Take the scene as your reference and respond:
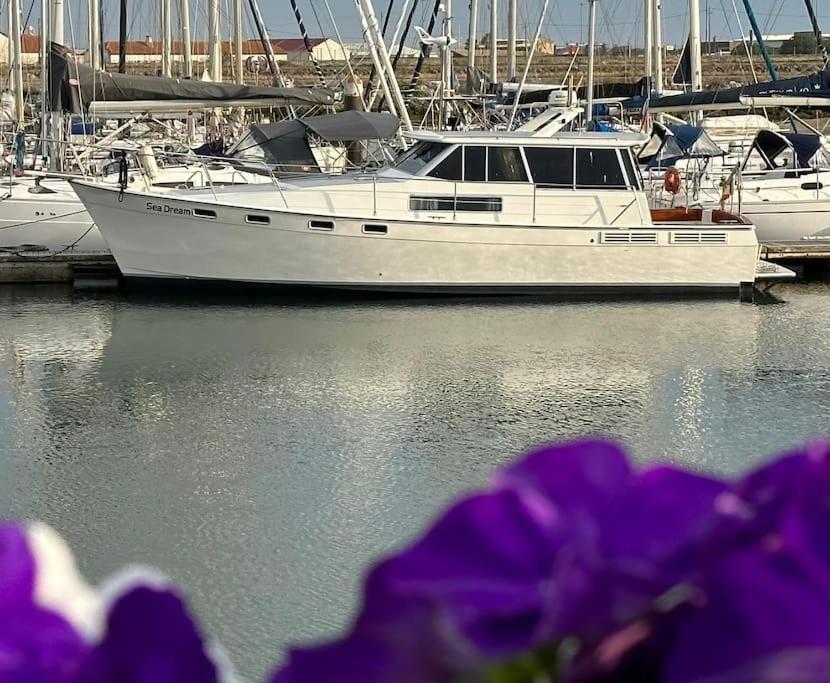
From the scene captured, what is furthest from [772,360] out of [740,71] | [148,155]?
[740,71]

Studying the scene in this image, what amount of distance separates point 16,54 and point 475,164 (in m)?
12.9

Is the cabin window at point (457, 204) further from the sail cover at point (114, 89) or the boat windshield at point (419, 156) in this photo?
the sail cover at point (114, 89)

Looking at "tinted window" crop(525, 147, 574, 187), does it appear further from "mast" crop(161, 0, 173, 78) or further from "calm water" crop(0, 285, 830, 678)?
"mast" crop(161, 0, 173, 78)

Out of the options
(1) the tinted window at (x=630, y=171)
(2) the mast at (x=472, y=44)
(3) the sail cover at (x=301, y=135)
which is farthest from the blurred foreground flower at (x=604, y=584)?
(2) the mast at (x=472, y=44)

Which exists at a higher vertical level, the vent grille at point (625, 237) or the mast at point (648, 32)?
the mast at point (648, 32)

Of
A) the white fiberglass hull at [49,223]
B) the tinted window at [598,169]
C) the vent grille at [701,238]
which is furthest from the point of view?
the white fiberglass hull at [49,223]

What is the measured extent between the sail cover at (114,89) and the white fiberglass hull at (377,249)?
108 inches

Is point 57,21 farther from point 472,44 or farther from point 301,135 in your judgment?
point 472,44

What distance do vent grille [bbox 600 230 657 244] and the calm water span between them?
2.69ft

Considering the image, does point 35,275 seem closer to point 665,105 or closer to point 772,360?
point 772,360

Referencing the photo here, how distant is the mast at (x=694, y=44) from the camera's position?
77.9ft

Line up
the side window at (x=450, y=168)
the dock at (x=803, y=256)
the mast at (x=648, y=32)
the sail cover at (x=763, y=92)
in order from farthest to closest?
the mast at (x=648, y=32) < the sail cover at (x=763, y=92) < the dock at (x=803, y=256) < the side window at (x=450, y=168)

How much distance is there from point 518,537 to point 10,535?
53 cm

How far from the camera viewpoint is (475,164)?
1486 cm
